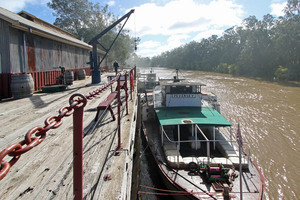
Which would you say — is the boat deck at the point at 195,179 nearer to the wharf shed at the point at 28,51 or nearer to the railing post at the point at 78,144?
the railing post at the point at 78,144

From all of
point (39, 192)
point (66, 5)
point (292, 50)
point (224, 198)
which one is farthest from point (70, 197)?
point (292, 50)

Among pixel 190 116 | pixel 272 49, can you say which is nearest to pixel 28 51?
pixel 190 116

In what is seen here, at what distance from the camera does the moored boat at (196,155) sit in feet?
21.1

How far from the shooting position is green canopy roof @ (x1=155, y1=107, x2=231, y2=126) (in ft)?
30.2

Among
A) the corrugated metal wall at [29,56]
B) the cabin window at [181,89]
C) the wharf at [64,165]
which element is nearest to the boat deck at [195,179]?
the wharf at [64,165]

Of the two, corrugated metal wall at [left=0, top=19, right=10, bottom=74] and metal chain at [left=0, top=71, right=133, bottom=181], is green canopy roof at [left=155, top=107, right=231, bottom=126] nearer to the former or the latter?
corrugated metal wall at [left=0, top=19, right=10, bottom=74]

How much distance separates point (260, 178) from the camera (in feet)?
22.9

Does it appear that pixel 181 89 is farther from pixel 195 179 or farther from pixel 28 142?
pixel 28 142

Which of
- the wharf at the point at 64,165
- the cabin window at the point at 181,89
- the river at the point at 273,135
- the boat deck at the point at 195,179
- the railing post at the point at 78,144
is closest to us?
the railing post at the point at 78,144

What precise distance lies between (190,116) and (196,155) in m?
2.09

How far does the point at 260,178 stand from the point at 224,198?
6.41ft

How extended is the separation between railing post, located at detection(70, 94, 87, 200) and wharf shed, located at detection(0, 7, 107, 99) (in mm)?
8384

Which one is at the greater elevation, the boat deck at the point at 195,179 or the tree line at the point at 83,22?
the tree line at the point at 83,22

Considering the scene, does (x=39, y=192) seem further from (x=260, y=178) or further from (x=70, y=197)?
(x=260, y=178)
